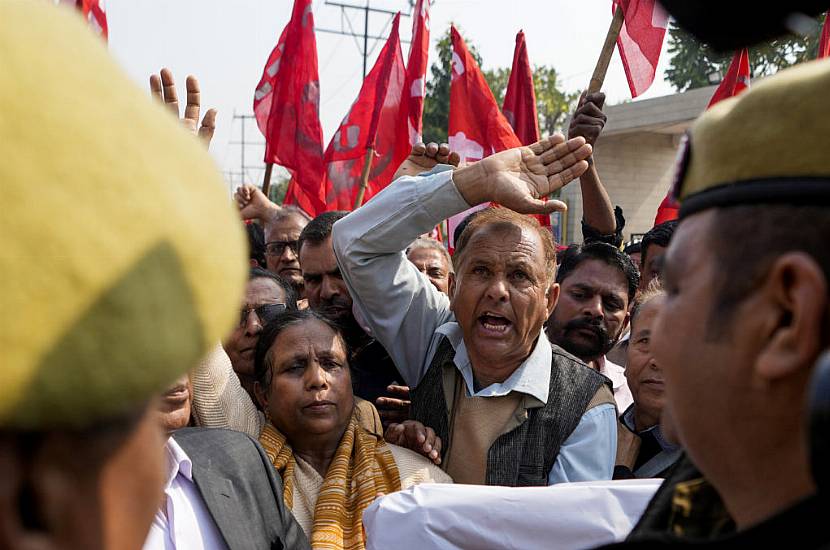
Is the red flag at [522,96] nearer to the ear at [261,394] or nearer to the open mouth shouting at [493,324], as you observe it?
the open mouth shouting at [493,324]

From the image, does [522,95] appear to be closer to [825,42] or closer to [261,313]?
[825,42]

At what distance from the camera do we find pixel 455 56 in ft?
20.3

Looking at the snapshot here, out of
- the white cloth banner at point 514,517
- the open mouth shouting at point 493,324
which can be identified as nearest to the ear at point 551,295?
the open mouth shouting at point 493,324

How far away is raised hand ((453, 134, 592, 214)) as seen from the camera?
→ 9.91 ft

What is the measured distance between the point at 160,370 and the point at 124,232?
105 millimetres

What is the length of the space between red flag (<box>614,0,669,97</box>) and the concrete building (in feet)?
40.5

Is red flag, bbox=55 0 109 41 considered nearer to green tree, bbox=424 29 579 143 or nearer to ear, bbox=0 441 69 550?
ear, bbox=0 441 69 550

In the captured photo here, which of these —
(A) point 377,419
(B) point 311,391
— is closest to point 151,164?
(B) point 311,391

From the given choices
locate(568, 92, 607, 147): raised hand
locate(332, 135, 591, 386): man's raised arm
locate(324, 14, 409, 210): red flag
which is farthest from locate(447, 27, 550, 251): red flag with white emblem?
locate(332, 135, 591, 386): man's raised arm

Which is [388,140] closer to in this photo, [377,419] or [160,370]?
[377,419]

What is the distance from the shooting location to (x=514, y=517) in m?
2.21

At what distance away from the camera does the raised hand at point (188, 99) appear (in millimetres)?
3551

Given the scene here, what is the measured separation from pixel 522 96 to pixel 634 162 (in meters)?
12.4

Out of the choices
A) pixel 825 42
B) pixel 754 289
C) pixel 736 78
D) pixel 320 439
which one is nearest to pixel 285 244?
pixel 320 439
